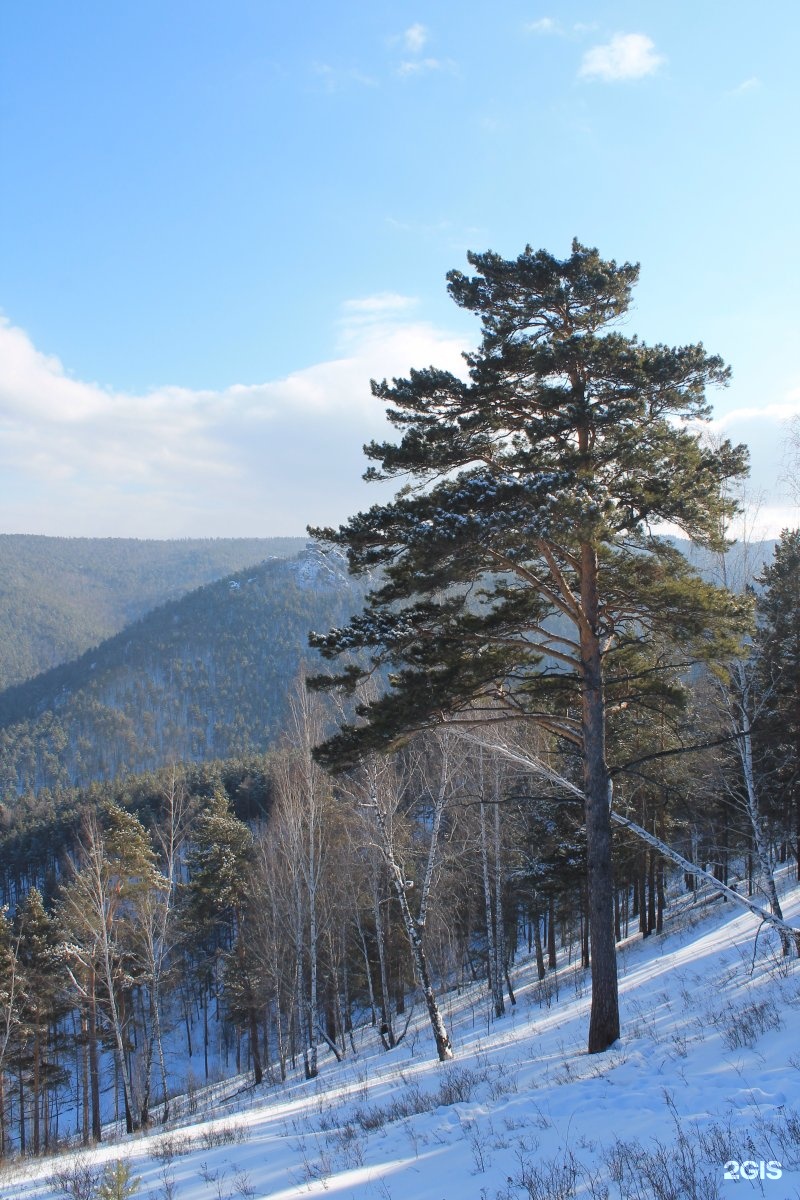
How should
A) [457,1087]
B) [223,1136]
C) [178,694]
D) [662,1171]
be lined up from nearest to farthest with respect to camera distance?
[662,1171] < [457,1087] < [223,1136] < [178,694]

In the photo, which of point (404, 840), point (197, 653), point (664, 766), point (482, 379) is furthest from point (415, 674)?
point (197, 653)

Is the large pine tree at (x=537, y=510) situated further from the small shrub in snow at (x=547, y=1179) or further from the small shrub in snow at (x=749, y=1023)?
the small shrub in snow at (x=547, y=1179)

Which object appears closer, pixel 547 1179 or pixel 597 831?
pixel 547 1179

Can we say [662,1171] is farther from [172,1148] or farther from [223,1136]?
[172,1148]

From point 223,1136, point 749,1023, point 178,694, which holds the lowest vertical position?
point 178,694

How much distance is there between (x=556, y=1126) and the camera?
6078 millimetres

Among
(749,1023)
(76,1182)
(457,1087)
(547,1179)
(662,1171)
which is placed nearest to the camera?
(662,1171)

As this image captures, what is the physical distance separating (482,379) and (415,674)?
4022mm

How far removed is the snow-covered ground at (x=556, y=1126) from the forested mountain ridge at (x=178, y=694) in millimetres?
125323

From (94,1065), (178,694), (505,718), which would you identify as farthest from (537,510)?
(178,694)

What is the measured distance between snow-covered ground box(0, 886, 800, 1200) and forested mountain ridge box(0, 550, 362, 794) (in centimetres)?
12532

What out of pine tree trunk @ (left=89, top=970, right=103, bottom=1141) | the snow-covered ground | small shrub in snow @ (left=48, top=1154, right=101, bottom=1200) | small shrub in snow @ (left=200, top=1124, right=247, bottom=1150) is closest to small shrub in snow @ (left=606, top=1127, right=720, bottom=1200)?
the snow-covered ground

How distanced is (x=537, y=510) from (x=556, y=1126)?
592cm

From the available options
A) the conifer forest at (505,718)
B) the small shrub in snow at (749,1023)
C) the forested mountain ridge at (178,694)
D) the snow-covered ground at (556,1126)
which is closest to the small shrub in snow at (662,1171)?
the snow-covered ground at (556,1126)
